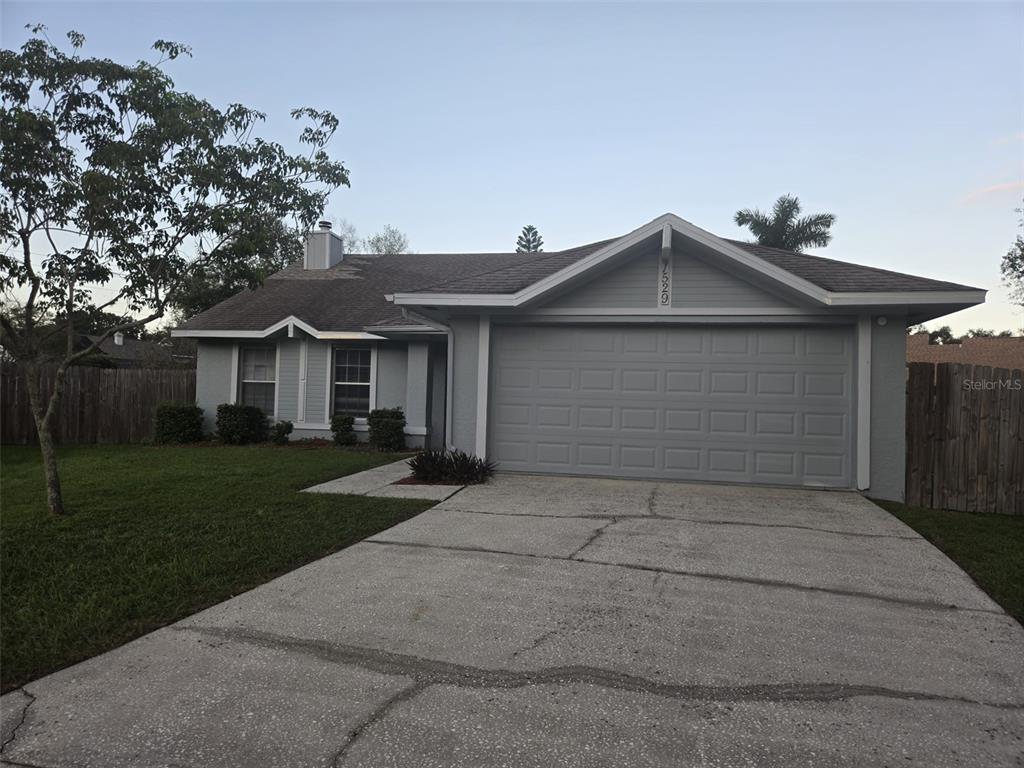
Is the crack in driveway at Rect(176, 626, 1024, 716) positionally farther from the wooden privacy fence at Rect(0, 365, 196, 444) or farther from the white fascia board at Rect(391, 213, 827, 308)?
the wooden privacy fence at Rect(0, 365, 196, 444)

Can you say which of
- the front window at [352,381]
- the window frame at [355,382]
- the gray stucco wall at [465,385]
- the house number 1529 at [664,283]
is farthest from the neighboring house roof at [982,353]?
the gray stucco wall at [465,385]

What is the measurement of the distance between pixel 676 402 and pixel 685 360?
25.5 inches

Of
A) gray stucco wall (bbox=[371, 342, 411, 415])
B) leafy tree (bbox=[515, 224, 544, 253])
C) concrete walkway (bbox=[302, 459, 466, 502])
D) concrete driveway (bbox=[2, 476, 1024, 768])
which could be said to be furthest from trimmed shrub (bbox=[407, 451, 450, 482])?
leafy tree (bbox=[515, 224, 544, 253])

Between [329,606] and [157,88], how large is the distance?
634 centimetres

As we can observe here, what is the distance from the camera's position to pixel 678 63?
11547 mm

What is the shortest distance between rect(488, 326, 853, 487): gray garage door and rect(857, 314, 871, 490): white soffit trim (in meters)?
0.22

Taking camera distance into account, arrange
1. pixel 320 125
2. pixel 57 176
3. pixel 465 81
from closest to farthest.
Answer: pixel 57 176 → pixel 320 125 → pixel 465 81

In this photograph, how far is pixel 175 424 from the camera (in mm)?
15336

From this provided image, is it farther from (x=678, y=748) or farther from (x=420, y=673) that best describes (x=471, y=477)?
(x=678, y=748)

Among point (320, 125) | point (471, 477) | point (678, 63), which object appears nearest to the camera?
point (320, 125)

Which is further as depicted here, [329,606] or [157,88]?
[157,88]

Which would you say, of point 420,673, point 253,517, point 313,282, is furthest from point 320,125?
point 313,282

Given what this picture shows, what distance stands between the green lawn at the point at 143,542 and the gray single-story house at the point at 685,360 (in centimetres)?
306

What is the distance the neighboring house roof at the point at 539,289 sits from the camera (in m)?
8.71
